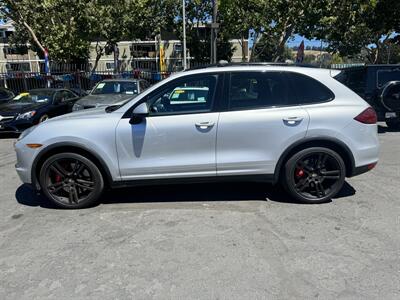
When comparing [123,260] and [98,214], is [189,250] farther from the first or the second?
[98,214]

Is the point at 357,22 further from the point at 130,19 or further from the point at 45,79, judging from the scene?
the point at 45,79

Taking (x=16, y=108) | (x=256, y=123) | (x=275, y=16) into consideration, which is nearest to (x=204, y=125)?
(x=256, y=123)

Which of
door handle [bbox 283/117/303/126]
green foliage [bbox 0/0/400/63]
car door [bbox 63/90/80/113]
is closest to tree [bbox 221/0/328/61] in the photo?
green foliage [bbox 0/0/400/63]

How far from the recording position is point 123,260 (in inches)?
131

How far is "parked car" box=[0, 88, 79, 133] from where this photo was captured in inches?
388

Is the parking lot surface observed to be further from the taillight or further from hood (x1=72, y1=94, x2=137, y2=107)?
hood (x1=72, y1=94, x2=137, y2=107)

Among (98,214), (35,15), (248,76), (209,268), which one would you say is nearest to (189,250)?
(209,268)

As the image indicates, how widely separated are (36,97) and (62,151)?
781cm

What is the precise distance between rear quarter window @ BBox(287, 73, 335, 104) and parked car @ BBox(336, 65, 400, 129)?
4945 millimetres

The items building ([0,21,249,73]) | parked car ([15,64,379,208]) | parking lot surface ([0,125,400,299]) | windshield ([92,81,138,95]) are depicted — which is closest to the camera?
parking lot surface ([0,125,400,299])

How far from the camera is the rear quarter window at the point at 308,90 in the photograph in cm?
443

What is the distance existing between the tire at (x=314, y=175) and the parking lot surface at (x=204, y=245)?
0.61ft

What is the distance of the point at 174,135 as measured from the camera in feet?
14.0

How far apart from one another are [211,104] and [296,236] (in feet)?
5.93
